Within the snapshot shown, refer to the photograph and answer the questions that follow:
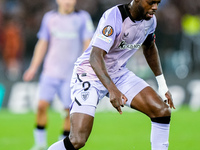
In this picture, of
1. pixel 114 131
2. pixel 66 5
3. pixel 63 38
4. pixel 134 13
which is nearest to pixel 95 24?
pixel 114 131

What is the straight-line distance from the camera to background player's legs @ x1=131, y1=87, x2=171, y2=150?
6078 millimetres

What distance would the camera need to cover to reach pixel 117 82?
251 inches

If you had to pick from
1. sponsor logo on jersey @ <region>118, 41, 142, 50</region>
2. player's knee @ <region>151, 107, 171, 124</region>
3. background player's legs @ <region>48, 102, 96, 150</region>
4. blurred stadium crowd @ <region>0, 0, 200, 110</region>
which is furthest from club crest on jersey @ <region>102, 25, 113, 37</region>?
blurred stadium crowd @ <region>0, 0, 200, 110</region>

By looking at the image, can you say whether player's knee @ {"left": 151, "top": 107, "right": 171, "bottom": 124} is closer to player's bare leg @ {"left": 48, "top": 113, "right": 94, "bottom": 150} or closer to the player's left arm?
the player's left arm

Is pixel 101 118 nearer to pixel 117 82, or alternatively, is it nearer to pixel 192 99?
pixel 192 99

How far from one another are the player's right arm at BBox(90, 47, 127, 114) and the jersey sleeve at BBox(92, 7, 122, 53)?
7cm

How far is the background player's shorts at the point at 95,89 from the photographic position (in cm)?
608

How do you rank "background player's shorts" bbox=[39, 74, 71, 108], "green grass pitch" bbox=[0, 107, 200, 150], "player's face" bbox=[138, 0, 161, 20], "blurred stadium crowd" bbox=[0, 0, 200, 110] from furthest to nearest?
"blurred stadium crowd" bbox=[0, 0, 200, 110] → "green grass pitch" bbox=[0, 107, 200, 150] → "background player's shorts" bbox=[39, 74, 71, 108] → "player's face" bbox=[138, 0, 161, 20]

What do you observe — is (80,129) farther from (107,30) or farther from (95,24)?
(95,24)

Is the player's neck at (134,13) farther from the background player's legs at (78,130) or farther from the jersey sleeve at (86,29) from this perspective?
the jersey sleeve at (86,29)

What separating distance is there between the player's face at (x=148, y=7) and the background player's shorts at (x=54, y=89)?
11.8 ft

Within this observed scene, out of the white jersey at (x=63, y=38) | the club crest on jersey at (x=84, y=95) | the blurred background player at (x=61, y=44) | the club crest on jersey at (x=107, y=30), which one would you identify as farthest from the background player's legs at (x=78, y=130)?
the white jersey at (x=63, y=38)

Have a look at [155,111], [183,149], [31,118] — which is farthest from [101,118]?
[155,111]

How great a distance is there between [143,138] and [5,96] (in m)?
5.55
